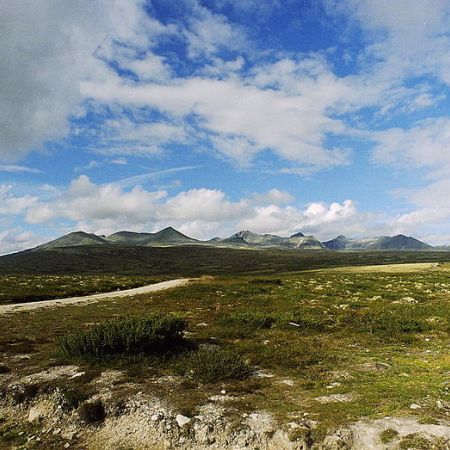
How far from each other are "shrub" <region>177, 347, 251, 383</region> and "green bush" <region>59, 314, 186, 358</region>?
180 cm

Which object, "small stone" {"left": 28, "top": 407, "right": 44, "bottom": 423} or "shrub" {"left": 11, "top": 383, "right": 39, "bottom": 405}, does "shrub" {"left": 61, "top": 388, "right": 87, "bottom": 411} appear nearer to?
"small stone" {"left": 28, "top": 407, "right": 44, "bottom": 423}

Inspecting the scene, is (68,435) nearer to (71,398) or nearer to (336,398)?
(71,398)

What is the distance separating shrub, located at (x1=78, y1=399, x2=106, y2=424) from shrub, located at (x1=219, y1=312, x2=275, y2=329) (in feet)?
43.6

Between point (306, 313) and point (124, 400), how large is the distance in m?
18.9

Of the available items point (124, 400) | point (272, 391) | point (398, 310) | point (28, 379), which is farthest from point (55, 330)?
point (398, 310)

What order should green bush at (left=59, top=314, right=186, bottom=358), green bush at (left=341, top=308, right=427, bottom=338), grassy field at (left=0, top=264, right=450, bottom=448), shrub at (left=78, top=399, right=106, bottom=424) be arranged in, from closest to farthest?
shrub at (left=78, top=399, right=106, bottom=424), grassy field at (left=0, top=264, right=450, bottom=448), green bush at (left=59, top=314, right=186, bottom=358), green bush at (left=341, top=308, right=427, bottom=338)

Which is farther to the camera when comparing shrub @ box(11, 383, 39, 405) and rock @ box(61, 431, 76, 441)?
shrub @ box(11, 383, 39, 405)

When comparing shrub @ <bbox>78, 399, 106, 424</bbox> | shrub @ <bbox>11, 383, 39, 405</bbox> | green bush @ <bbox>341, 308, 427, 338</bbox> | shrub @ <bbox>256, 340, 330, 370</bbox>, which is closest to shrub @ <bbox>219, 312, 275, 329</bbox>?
green bush @ <bbox>341, 308, 427, 338</bbox>

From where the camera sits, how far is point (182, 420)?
978 cm

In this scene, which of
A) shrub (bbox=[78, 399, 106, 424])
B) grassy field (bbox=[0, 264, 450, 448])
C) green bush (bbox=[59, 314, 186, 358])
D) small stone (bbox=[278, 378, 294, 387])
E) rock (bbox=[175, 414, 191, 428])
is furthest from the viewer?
green bush (bbox=[59, 314, 186, 358])

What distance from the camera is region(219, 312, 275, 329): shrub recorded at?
2325cm

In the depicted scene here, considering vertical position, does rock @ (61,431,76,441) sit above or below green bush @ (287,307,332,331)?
below

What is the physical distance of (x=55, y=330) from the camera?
21.5 metres

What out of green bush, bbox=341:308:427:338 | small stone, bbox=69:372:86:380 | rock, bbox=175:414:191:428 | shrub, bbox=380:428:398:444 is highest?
small stone, bbox=69:372:86:380
